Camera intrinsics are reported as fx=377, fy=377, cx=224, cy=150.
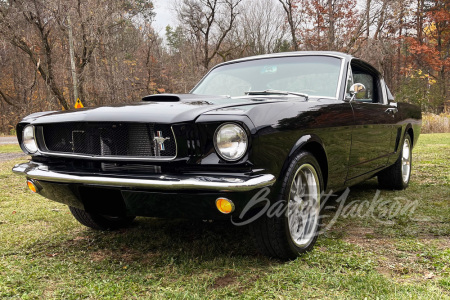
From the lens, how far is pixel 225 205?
211 cm

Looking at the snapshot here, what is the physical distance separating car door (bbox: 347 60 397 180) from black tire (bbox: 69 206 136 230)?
211 centimetres

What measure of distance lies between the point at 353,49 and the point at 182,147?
24359 millimetres

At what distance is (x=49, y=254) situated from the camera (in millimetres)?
2820

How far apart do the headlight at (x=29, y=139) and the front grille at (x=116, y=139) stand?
27 cm

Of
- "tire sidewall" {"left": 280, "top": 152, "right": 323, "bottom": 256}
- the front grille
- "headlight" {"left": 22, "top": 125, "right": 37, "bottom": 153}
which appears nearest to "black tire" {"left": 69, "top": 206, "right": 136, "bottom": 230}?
"headlight" {"left": 22, "top": 125, "right": 37, "bottom": 153}

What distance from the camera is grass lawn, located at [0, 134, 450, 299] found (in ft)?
6.97

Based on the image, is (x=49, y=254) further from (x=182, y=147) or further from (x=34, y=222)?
(x=182, y=147)

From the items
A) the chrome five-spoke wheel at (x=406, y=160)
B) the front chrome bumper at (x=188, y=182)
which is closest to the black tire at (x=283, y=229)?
the front chrome bumper at (x=188, y=182)

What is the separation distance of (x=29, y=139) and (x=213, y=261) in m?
1.64

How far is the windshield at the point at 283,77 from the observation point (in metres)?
3.41

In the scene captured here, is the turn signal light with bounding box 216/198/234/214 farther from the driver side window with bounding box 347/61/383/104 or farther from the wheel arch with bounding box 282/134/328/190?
the driver side window with bounding box 347/61/383/104

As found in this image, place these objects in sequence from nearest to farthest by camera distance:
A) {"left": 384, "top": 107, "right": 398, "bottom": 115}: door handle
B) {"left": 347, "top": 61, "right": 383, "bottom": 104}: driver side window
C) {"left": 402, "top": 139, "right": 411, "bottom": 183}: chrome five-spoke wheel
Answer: {"left": 347, "top": 61, "right": 383, "bottom": 104}: driver side window, {"left": 384, "top": 107, "right": 398, "bottom": 115}: door handle, {"left": 402, "top": 139, "right": 411, "bottom": 183}: chrome five-spoke wheel

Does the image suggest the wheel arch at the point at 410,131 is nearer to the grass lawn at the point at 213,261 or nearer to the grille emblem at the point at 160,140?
the grass lawn at the point at 213,261

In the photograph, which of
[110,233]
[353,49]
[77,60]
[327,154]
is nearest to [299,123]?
[327,154]
